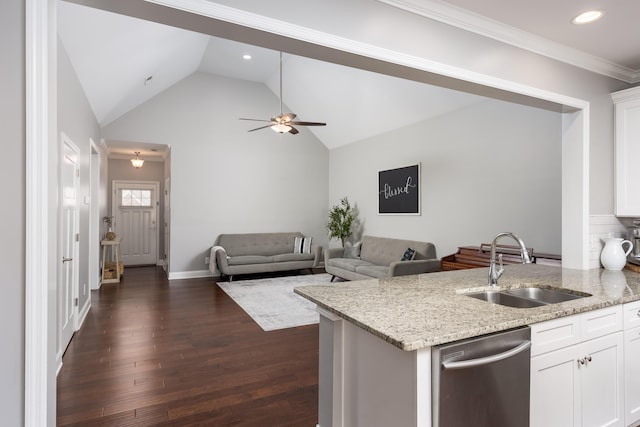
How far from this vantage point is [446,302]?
1.87 metres

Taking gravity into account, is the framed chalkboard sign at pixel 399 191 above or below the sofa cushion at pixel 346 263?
above

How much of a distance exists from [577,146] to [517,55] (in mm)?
1000

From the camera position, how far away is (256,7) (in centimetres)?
164

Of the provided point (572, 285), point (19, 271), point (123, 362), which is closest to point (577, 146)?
point (572, 285)

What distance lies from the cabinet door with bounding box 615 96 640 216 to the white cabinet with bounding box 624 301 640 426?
123 cm

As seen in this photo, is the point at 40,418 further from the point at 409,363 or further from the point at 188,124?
the point at 188,124

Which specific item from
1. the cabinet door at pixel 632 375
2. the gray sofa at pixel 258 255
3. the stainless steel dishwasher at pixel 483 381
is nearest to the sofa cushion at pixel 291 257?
the gray sofa at pixel 258 255

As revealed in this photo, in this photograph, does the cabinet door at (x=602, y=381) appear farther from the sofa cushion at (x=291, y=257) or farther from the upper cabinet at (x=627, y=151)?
the sofa cushion at (x=291, y=257)

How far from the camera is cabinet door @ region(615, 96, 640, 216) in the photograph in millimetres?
2904

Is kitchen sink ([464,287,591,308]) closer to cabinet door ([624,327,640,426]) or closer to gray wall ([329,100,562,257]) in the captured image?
cabinet door ([624,327,640,426])

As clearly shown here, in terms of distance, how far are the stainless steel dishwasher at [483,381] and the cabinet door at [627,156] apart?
2188mm

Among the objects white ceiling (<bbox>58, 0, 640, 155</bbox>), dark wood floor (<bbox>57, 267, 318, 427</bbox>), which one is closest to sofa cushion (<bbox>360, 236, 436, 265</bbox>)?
white ceiling (<bbox>58, 0, 640, 155</bbox>)

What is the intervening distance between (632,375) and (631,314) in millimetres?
361

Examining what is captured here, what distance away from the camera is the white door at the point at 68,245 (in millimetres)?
3270
